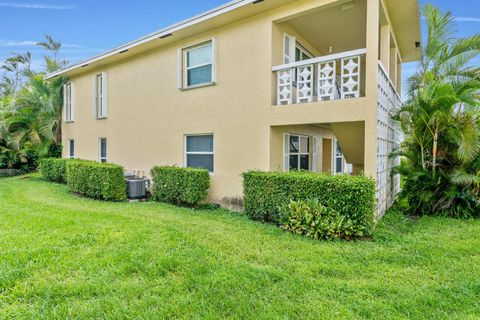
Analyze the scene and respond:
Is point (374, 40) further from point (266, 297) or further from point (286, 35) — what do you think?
point (266, 297)

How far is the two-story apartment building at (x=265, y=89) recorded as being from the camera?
289 inches

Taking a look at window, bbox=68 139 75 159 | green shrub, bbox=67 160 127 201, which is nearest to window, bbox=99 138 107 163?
green shrub, bbox=67 160 127 201

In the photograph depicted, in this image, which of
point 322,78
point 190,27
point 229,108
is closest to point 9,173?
point 190,27

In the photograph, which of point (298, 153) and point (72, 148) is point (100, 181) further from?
point (72, 148)

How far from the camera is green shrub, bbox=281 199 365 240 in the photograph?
6086 millimetres

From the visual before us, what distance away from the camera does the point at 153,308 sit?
3529mm

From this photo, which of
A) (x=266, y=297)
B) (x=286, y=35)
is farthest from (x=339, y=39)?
(x=266, y=297)

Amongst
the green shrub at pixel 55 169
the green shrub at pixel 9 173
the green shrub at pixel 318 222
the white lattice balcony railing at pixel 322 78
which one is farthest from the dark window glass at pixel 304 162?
the green shrub at pixel 9 173

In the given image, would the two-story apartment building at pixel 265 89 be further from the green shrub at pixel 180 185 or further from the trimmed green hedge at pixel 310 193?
the trimmed green hedge at pixel 310 193

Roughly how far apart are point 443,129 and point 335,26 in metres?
4.49

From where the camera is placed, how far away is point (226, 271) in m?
4.46

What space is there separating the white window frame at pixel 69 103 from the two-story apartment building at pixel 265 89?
460 centimetres

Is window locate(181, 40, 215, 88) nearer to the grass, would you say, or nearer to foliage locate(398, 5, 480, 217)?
the grass

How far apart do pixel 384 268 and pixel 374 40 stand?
5031 mm
